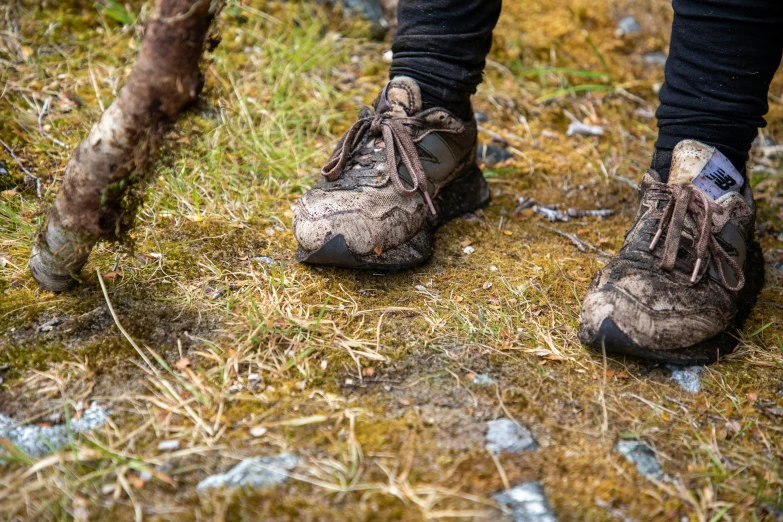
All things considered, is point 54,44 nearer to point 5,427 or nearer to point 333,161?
point 333,161

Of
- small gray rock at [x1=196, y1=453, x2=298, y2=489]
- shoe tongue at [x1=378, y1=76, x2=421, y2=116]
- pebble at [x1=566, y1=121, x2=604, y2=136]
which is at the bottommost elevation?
small gray rock at [x1=196, y1=453, x2=298, y2=489]

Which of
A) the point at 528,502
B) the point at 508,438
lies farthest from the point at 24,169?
the point at 528,502

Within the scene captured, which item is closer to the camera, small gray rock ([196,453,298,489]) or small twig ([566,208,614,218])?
small gray rock ([196,453,298,489])

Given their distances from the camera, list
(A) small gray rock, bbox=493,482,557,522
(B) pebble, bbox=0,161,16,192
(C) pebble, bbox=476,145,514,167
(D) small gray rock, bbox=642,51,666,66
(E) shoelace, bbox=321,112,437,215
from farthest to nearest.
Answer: (D) small gray rock, bbox=642,51,666,66, (C) pebble, bbox=476,145,514,167, (B) pebble, bbox=0,161,16,192, (E) shoelace, bbox=321,112,437,215, (A) small gray rock, bbox=493,482,557,522

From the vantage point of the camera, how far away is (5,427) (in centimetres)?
147

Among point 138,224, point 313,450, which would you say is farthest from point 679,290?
point 138,224

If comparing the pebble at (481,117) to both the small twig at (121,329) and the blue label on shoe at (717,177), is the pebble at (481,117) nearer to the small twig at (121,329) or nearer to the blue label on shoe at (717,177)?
the blue label on shoe at (717,177)

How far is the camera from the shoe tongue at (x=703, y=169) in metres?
1.92

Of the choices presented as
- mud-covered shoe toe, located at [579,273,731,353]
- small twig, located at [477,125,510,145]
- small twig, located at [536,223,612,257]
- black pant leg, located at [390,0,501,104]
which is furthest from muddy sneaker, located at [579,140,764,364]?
small twig, located at [477,125,510,145]

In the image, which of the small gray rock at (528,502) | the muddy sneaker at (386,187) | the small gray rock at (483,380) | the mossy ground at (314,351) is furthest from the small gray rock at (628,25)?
the small gray rock at (528,502)

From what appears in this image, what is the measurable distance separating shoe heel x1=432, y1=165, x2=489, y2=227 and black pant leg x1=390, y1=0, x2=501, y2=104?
36 centimetres

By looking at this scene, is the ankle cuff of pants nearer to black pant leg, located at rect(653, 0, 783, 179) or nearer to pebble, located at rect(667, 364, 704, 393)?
black pant leg, located at rect(653, 0, 783, 179)

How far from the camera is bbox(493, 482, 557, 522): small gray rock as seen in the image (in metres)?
1.32

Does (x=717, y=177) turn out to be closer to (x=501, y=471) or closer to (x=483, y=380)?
(x=483, y=380)
